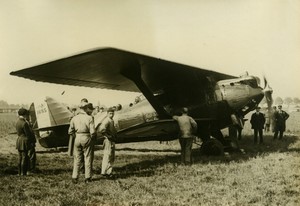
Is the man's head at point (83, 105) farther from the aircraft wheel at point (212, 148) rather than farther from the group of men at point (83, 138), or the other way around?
the aircraft wheel at point (212, 148)

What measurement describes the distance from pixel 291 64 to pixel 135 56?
3.17 m

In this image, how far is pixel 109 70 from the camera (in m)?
8.96

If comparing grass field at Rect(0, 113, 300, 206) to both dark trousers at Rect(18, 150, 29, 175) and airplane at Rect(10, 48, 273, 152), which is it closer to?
dark trousers at Rect(18, 150, 29, 175)

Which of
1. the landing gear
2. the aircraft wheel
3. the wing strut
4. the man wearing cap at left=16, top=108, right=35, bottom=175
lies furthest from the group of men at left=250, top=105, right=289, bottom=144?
the man wearing cap at left=16, top=108, right=35, bottom=175

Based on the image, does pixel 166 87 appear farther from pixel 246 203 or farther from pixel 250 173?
pixel 246 203

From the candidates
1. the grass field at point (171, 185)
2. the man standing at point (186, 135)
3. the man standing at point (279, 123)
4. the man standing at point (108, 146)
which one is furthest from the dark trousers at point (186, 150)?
the man standing at point (279, 123)

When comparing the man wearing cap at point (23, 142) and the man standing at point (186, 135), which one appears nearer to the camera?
the man wearing cap at point (23, 142)

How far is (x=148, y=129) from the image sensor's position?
334 inches

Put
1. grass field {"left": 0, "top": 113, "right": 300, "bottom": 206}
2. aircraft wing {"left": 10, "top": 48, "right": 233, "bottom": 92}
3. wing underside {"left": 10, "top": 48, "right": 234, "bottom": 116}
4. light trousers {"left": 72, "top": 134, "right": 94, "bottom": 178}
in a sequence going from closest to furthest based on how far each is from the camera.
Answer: grass field {"left": 0, "top": 113, "right": 300, "bottom": 206} < light trousers {"left": 72, "top": 134, "right": 94, "bottom": 178} < aircraft wing {"left": 10, "top": 48, "right": 233, "bottom": 92} < wing underside {"left": 10, "top": 48, "right": 234, "bottom": 116}

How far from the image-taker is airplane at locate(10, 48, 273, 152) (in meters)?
8.13

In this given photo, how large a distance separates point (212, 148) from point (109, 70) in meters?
3.39

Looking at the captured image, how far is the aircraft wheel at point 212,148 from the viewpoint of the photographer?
9.24 meters

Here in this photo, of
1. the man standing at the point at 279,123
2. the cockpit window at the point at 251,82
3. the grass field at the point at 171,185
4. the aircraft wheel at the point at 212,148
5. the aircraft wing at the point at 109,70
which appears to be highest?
the aircraft wing at the point at 109,70

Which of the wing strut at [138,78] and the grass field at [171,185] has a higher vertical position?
the wing strut at [138,78]
